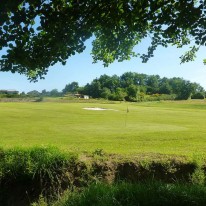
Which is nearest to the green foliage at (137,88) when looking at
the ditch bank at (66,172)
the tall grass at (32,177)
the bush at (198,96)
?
the bush at (198,96)

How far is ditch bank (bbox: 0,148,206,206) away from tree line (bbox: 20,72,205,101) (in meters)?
51.0

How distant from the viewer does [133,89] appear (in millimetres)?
92625

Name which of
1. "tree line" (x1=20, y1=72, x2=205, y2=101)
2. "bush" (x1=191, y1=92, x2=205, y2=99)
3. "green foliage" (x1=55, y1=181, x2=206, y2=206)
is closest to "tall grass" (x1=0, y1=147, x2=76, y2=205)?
"green foliage" (x1=55, y1=181, x2=206, y2=206)

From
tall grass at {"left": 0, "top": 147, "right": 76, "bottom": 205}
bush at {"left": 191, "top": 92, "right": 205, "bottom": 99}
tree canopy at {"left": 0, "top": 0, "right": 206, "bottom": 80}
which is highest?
tree canopy at {"left": 0, "top": 0, "right": 206, "bottom": 80}

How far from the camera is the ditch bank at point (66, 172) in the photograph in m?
7.81

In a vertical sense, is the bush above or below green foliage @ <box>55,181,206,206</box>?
above

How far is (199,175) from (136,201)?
2397mm

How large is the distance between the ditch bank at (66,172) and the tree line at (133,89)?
51.0m

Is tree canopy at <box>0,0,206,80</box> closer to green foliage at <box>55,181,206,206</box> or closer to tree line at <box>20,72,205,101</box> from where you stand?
green foliage at <box>55,181,206,206</box>

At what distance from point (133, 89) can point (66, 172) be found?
8527 centimetres

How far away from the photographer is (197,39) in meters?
6.94

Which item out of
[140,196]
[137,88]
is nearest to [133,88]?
[137,88]

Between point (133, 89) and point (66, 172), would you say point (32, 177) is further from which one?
point (133, 89)

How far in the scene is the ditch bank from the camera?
7809 millimetres
